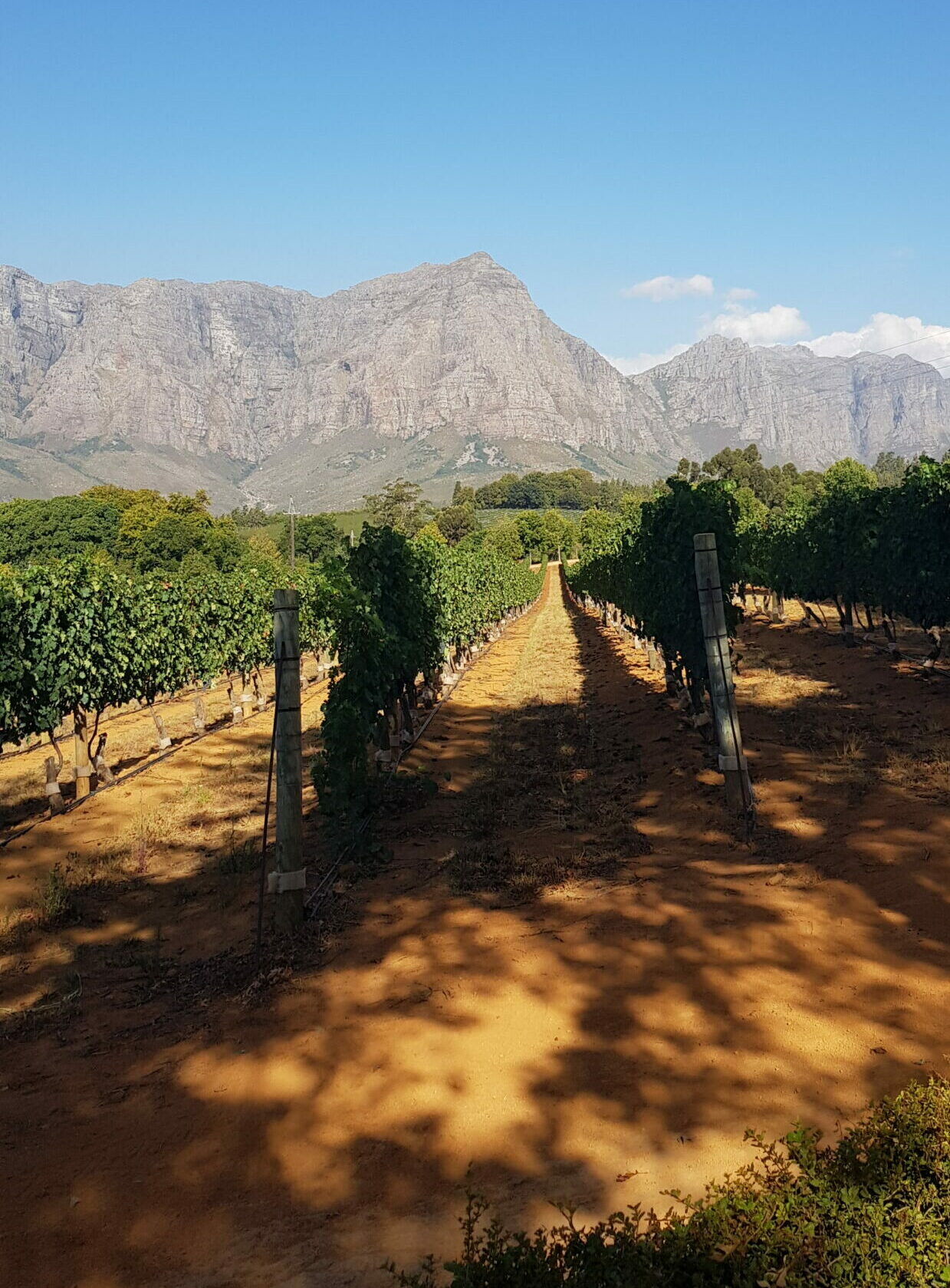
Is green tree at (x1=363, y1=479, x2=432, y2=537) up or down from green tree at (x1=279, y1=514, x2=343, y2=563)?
up

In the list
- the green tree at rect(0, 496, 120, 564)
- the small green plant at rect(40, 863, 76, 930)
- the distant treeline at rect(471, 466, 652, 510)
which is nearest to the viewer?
the small green plant at rect(40, 863, 76, 930)

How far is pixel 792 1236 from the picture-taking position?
311 centimetres

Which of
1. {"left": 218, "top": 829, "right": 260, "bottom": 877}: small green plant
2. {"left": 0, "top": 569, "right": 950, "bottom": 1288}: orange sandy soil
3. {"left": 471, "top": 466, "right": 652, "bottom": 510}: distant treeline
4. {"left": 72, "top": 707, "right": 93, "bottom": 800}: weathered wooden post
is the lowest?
{"left": 218, "top": 829, "right": 260, "bottom": 877}: small green plant

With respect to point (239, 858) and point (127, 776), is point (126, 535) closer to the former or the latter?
point (127, 776)

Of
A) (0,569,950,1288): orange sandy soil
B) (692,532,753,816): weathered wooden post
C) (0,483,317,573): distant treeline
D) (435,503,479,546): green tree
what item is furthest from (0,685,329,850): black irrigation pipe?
(435,503,479,546): green tree

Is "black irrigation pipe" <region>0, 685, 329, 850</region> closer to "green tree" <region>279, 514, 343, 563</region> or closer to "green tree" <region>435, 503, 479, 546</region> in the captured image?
"green tree" <region>279, 514, 343, 563</region>

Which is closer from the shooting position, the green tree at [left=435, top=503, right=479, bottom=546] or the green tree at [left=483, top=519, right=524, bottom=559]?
the green tree at [left=483, top=519, right=524, bottom=559]

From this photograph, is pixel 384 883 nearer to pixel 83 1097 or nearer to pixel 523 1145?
pixel 83 1097


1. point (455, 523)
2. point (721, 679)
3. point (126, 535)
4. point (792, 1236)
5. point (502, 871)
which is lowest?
point (502, 871)

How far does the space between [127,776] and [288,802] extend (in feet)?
31.1

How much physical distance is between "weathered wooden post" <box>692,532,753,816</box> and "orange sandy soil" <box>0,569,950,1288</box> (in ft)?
1.74

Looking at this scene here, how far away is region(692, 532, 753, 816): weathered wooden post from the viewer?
971 cm

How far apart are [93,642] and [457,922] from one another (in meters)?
10.3

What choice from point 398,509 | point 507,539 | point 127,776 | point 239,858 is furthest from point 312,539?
point 239,858
